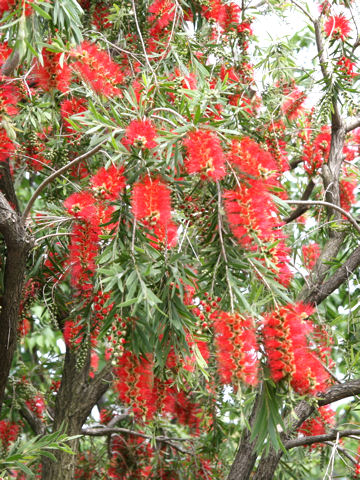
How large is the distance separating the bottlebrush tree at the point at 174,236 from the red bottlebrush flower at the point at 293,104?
0.01 meters

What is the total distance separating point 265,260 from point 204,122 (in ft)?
1.78

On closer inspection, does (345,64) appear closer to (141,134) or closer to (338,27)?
(338,27)

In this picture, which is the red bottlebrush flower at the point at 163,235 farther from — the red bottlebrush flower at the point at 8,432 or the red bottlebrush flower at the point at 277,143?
the red bottlebrush flower at the point at 8,432

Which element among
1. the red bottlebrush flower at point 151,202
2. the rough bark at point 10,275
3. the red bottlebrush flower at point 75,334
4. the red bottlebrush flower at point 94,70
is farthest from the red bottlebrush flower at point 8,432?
the red bottlebrush flower at point 151,202

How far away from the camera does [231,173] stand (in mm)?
2244

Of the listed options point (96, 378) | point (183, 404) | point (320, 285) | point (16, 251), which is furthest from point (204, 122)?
point (183, 404)

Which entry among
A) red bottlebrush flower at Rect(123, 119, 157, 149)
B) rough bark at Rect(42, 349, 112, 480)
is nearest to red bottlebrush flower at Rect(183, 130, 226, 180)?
red bottlebrush flower at Rect(123, 119, 157, 149)

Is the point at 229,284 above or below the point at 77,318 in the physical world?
above

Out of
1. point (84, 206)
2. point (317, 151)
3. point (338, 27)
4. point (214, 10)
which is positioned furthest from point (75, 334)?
point (338, 27)

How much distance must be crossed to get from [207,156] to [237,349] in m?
0.61

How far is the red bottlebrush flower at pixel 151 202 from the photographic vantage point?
2014 millimetres

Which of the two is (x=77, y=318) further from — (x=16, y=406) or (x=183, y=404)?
(x=183, y=404)

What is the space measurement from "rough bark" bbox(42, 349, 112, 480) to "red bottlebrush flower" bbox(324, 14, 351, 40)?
2246 millimetres

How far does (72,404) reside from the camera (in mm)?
3795
